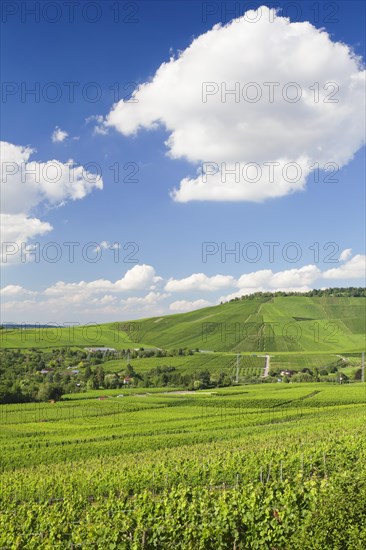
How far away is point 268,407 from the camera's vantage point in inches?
2970

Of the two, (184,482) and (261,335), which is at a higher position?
(261,335)

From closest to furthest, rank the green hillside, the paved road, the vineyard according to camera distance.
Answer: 1. the vineyard
2. the paved road
3. the green hillside

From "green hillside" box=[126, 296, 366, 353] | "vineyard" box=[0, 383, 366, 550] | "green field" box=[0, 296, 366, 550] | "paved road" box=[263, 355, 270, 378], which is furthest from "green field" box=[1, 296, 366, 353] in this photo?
"vineyard" box=[0, 383, 366, 550]

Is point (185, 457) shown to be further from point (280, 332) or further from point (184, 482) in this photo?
point (280, 332)

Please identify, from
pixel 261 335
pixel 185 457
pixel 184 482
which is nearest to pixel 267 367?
pixel 261 335

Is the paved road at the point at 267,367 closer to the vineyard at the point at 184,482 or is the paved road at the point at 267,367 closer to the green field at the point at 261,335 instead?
the green field at the point at 261,335

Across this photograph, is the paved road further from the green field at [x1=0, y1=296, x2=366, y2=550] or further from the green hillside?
the green hillside

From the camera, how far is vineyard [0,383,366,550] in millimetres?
14477

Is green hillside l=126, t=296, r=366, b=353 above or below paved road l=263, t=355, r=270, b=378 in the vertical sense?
above

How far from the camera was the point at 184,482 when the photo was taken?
2825 centimetres

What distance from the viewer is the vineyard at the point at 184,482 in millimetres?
14477

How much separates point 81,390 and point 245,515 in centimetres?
10108

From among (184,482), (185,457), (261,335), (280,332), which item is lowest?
(185,457)

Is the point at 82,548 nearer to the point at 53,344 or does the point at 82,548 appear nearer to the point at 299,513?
the point at 299,513
